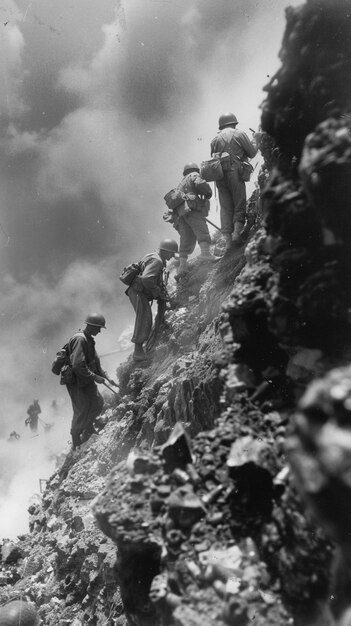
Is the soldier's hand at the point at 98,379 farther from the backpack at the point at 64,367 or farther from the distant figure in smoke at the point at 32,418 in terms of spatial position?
the distant figure in smoke at the point at 32,418

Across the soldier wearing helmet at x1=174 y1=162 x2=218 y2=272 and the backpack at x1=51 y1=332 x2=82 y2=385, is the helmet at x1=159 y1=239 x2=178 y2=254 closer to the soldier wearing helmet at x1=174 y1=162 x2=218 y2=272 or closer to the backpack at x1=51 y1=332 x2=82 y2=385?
the soldier wearing helmet at x1=174 y1=162 x2=218 y2=272

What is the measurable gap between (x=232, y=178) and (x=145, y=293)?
3.19m

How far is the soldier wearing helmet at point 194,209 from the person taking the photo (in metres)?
8.36

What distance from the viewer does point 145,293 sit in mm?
8883

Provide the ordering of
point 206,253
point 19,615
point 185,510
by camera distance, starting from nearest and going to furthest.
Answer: point 185,510 → point 19,615 → point 206,253

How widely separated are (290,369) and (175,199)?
6.89 metres

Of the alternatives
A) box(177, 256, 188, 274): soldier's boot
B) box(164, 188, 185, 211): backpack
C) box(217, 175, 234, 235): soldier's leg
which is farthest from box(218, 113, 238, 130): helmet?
box(177, 256, 188, 274): soldier's boot

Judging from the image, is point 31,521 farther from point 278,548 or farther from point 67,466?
point 278,548

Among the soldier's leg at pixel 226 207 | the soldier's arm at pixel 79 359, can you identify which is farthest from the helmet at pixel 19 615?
the soldier's leg at pixel 226 207

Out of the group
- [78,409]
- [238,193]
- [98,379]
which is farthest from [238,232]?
[78,409]

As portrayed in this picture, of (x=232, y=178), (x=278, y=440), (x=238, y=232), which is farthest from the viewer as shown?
(x=238, y=232)

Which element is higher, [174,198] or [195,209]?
→ [174,198]

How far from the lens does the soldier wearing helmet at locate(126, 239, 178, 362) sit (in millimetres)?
8545

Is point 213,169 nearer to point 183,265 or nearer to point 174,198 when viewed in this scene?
point 174,198
